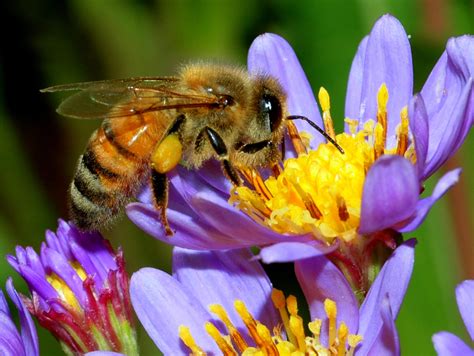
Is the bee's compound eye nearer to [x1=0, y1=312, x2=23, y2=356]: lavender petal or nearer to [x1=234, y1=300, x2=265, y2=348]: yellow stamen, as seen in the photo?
[x1=234, y1=300, x2=265, y2=348]: yellow stamen

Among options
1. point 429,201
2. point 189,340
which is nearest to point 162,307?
point 189,340

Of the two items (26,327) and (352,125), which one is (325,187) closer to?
(352,125)

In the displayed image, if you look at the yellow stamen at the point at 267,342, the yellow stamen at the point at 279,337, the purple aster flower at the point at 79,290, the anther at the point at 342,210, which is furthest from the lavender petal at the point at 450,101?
the purple aster flower at the point at 79,290

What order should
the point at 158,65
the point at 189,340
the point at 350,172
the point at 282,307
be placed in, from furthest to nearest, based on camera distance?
the point at 158,65 → the point at 350,172 → the point at 282,307 → the point at 189,340

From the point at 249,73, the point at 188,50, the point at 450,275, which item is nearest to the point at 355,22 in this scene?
the point at 188,50

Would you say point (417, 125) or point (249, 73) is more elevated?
point (249, 73)

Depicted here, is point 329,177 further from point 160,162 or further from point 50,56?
point 50,56

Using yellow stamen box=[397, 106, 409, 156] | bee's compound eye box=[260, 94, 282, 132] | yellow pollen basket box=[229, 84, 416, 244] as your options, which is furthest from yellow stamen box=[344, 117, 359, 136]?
bee's compound eye box=[260, 94, 282, 132]
